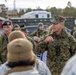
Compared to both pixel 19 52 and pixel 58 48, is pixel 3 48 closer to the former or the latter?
pixel 58 48

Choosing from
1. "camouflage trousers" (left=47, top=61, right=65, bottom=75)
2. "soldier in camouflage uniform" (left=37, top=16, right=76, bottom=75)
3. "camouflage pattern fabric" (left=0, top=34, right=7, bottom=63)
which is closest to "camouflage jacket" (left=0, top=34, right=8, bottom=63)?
"camouflage pattern fabric" (left=0, top=34, right=7, bottom=63)

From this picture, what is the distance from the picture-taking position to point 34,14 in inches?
1367

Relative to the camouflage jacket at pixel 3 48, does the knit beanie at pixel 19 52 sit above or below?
above

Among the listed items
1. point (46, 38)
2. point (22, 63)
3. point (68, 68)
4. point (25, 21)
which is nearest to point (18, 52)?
point (22, 63)

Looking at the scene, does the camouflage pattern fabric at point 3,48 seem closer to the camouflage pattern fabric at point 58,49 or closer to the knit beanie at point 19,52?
the camouflage pattern fabric at point 58,49

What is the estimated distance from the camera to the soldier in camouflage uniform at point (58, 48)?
657cm

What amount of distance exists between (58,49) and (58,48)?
20mm

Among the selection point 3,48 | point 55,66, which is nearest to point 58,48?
point 55,66

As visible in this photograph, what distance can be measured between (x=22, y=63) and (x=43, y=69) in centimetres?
116

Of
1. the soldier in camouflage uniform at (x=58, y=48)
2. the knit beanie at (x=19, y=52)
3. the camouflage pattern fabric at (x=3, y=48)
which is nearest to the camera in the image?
the knit beanie at (x=19, y=52)

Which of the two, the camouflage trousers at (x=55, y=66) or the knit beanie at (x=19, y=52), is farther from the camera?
the camouflage trousers at (x=55, y=66)

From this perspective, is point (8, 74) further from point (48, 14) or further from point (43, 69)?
point (48, 14)

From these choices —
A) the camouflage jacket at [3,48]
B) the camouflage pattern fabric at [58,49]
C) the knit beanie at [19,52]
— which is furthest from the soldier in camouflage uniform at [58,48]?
the knit beanie at [19,52]

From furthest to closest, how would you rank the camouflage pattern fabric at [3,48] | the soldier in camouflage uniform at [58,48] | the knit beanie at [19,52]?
the camouflage pattern fabric at [3,48] → the soldier in camouflage uniform at [58,48] → the knit beanie at [19,52]
